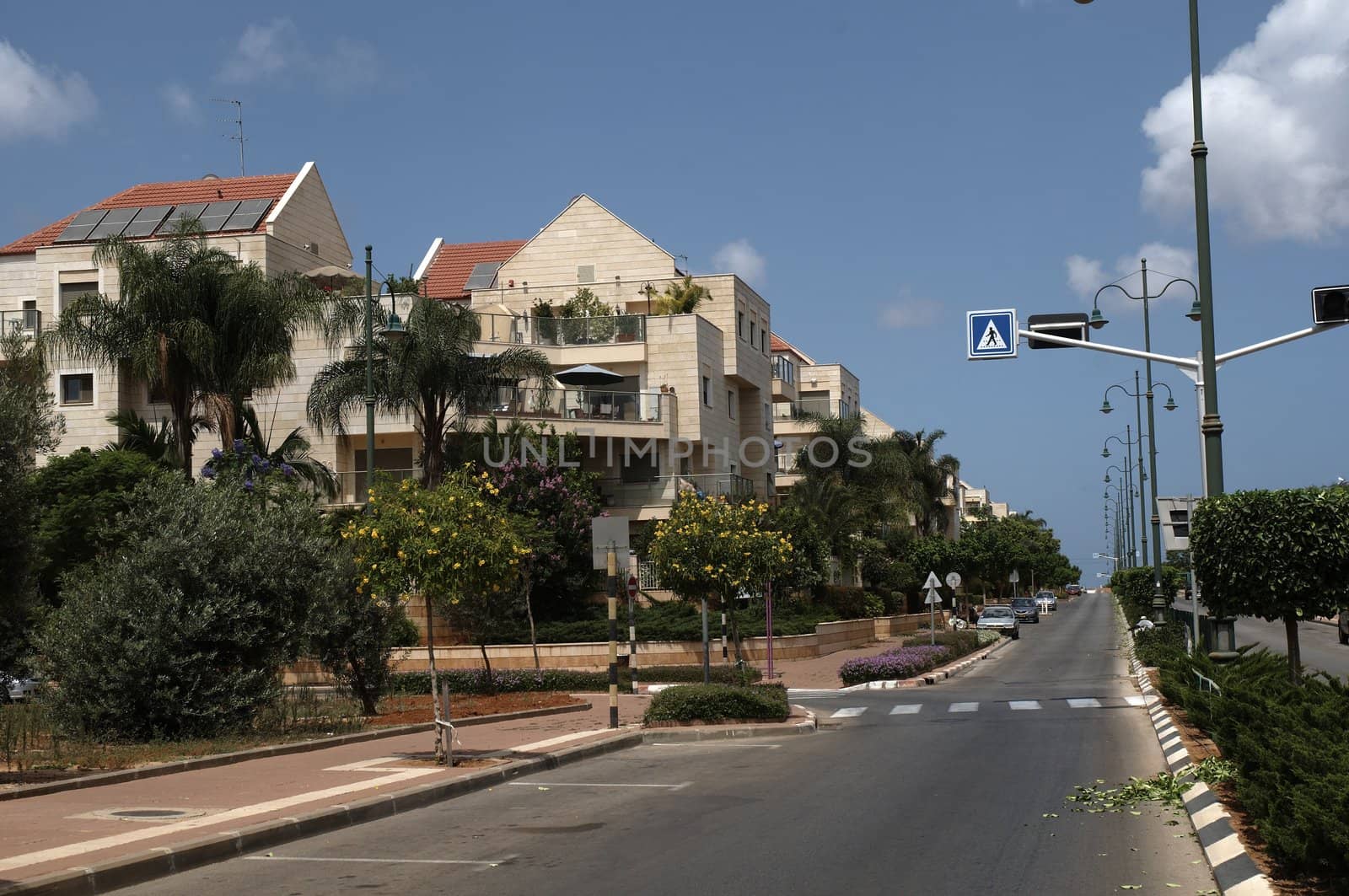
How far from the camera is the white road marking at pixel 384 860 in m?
9.96

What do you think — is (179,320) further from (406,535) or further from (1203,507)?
(1203,507)

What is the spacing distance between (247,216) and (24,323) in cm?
914

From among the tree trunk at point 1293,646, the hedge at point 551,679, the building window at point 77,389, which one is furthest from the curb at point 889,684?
the building window at point 77,389

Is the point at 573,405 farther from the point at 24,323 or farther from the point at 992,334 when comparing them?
the point at 992,334

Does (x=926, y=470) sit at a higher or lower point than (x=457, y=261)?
lower

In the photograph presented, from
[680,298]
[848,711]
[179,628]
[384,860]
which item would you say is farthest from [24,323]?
[384,860]

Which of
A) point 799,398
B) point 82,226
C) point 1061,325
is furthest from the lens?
point 799,398

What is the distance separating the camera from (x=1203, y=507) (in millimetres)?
15781

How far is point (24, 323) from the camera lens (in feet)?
150

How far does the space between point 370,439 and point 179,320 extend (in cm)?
761

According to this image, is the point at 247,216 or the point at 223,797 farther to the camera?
the point at 247,216

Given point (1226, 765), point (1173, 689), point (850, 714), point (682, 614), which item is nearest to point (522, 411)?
point (682, 614)

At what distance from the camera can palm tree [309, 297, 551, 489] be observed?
128 feet

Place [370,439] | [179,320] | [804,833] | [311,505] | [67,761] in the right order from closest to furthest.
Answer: [804,833]
[67,761]
[311,505]
[370,439]
[179,320]
